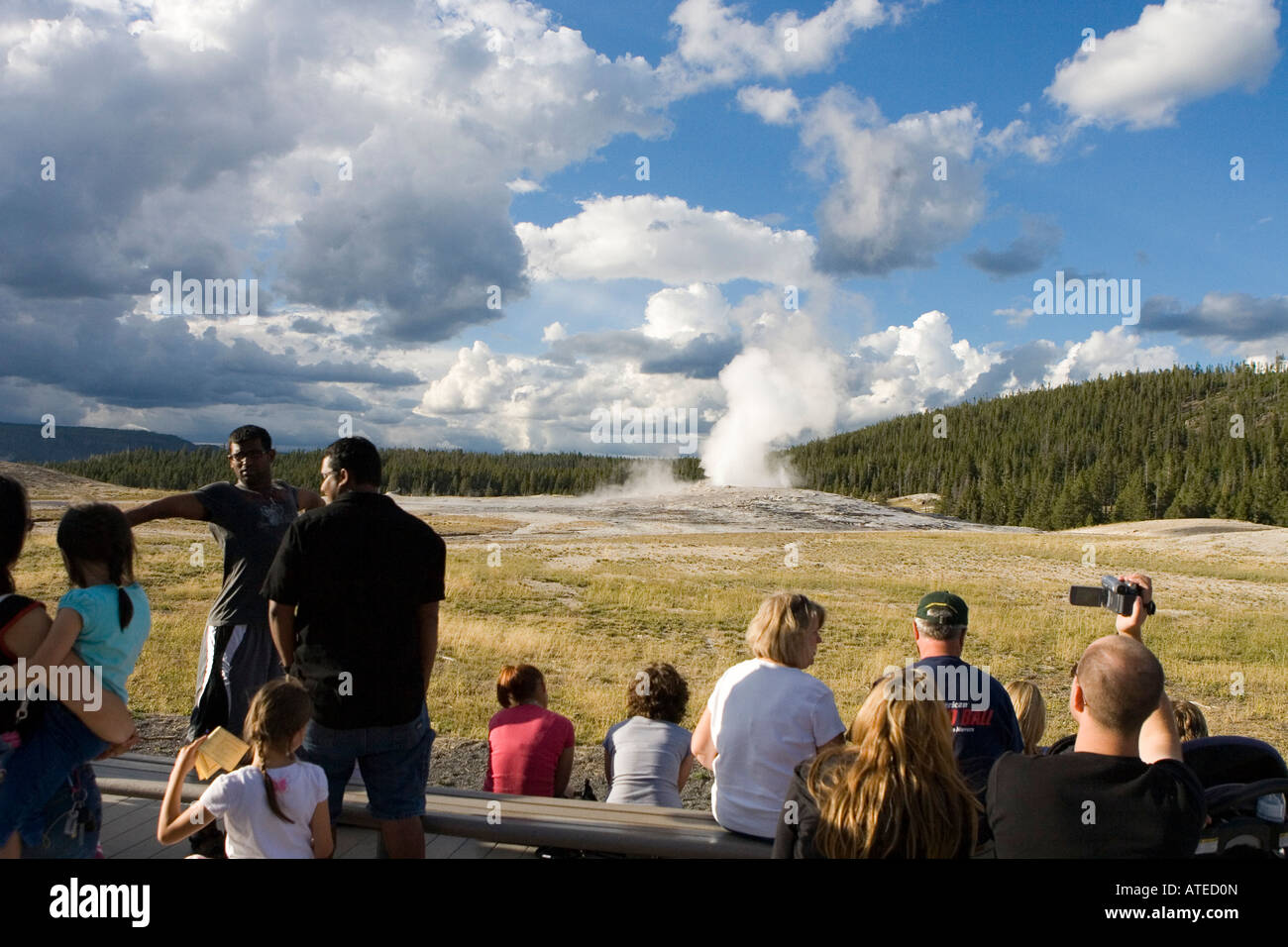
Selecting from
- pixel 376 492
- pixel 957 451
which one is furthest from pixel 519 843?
pixel 957 451

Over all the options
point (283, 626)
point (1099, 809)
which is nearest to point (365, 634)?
point (283, 626)

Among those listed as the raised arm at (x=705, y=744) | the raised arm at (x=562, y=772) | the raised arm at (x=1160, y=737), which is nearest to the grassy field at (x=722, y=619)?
the raised arm at (x=562, y=772)

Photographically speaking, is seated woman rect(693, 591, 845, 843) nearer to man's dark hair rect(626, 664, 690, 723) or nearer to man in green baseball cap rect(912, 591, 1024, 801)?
man in green baseball cap rect(912, 591, 1024, 801)

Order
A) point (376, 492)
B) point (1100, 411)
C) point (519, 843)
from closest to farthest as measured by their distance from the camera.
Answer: point (376, 492)
point (519, 843)
point (1100, 411)

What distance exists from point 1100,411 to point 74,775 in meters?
147

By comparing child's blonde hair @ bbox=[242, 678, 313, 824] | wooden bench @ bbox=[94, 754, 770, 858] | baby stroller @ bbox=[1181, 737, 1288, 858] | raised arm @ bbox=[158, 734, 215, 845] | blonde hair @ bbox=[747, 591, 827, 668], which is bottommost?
wooden bench @ bbox=[94, 754, 770, 858]

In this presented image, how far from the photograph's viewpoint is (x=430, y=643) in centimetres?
340

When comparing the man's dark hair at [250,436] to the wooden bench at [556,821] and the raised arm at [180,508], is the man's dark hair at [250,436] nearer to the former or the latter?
the raised arm at [180,508]

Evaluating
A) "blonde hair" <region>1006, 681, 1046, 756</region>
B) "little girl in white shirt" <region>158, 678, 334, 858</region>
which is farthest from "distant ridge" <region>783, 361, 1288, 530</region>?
"little girl in white shirt" <region>158, 678, 334, 858</region>

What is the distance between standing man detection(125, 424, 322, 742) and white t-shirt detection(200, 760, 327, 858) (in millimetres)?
1259

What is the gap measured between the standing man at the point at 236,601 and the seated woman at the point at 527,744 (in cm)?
127

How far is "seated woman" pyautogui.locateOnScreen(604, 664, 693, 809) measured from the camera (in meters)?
4.32
